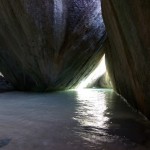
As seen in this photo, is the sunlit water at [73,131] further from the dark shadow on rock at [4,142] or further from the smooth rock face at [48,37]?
the smooth rock face at [48,37]

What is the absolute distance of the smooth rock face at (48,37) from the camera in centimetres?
705

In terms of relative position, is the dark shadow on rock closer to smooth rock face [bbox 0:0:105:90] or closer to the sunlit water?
the sunlit water

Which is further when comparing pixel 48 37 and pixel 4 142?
pixel 48 37

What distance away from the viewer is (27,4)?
6770 millimetres

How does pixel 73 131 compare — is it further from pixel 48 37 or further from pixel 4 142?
pixel 48 37

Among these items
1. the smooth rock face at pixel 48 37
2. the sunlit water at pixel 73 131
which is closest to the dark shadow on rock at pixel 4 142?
the sunlit water at pixel 73 131

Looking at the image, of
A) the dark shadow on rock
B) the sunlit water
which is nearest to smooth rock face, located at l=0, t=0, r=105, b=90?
the sunlit water

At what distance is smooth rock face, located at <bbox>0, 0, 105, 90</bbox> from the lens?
7.05m

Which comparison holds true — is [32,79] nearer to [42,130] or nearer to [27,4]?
[27,4]

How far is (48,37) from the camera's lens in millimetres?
7414

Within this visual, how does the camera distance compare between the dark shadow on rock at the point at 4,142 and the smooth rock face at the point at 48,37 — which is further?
the smooth rock face at the point at 48,37

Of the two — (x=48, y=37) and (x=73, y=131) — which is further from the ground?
(x=48, y=37)

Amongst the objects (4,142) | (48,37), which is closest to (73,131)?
(4,142)

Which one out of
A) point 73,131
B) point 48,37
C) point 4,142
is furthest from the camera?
point 48,37
